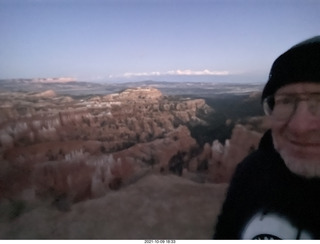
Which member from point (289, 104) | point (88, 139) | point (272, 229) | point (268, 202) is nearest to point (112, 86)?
point (88, 139)

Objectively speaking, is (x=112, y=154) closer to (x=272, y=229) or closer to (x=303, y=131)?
(x=272, y=229)

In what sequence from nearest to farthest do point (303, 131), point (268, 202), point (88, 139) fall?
point (303, 131) → point (268, 202) → point (88, 139)

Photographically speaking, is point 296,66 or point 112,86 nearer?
point 296,66

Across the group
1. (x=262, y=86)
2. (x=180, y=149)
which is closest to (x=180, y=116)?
(x=180, y=149)

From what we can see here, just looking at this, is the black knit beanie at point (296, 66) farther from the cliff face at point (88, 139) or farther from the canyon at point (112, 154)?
Answer: the cliff face at point (88, 139)

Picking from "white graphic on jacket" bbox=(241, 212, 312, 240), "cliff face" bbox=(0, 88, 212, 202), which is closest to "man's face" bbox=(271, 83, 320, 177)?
"white graphic on jacket" bbox=(241, 212, 312, 240)

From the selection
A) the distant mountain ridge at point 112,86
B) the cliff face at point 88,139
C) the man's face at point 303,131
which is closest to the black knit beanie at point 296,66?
the man's face at point 303,131

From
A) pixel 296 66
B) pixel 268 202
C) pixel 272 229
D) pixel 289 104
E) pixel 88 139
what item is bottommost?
pixel 272 229
